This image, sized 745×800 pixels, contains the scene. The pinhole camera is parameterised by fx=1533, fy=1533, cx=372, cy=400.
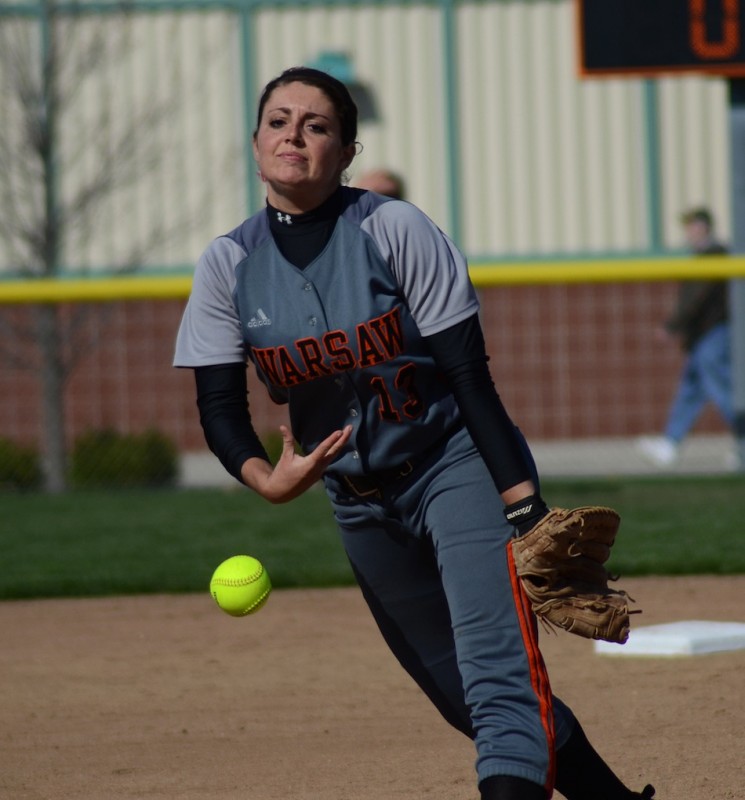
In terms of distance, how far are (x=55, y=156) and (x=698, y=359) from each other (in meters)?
7.58

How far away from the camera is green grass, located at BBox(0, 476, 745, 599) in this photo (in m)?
7.13

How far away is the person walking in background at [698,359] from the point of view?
432 inches

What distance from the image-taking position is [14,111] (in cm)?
1518

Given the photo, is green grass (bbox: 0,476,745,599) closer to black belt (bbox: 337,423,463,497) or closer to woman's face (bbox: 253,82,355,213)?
black belt (bbox: 337,423,463,497)

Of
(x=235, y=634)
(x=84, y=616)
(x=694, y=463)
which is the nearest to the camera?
(x=235, y=634)

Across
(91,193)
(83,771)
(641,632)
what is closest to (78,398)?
(91,193)

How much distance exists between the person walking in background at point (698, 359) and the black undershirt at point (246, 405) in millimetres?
7784

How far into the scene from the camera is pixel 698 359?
36.6 ft

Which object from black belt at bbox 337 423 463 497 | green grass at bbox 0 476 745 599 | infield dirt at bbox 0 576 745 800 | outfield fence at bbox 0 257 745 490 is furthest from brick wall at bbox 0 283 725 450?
black belt at bbox 337 423 463 497

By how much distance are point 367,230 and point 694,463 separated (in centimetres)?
811

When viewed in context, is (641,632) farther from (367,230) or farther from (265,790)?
(367,230)

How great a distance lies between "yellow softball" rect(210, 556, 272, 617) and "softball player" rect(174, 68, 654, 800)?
0.52 metres

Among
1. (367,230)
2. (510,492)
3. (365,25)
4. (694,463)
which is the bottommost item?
(694,463)

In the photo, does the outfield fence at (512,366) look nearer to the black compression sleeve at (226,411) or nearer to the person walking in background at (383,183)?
the person walking in background at (383,183)
